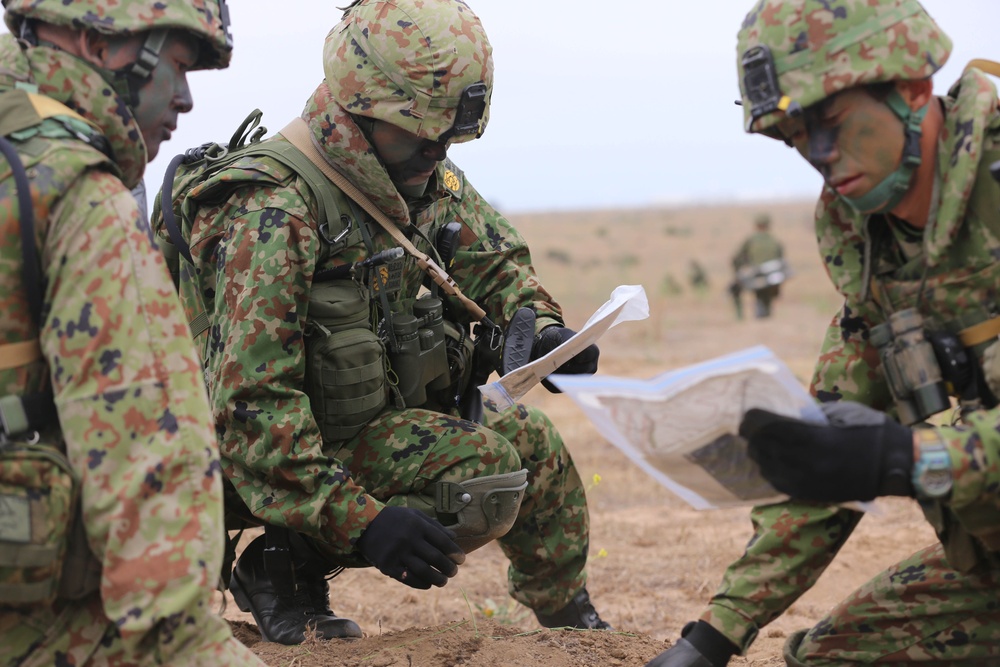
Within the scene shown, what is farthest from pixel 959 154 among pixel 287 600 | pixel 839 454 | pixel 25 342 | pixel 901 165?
pixel 287 600

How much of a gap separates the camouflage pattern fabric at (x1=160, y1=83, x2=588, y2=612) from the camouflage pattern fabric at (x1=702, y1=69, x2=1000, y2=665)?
4.23 ft

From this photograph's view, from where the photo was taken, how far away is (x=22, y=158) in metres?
2.46

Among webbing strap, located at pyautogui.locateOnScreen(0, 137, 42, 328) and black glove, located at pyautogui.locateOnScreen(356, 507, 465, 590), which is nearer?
webbing strap, located at pyautogui.locateOnScreen(0, 137, 42, 328)

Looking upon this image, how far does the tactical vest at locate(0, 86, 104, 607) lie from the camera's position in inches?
93.7

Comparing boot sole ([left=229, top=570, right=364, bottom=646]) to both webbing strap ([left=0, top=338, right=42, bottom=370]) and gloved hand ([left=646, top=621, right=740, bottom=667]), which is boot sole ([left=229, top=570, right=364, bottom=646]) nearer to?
gloved hand ([left=646, top=621, right=740, bottom=667])

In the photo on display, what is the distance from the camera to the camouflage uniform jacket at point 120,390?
2371 mm

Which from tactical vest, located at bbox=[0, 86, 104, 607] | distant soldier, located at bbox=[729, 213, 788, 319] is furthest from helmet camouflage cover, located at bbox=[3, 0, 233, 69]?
distant soldier, located at bbox=[729, 213, 788, 319]

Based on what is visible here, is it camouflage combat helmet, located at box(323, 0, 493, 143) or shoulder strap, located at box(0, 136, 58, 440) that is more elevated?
camouflage combat helmet, located at box(323, 0, 493, 143)

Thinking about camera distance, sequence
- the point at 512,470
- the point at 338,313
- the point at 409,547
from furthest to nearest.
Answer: the point at 512,470 < the point at 338,313 < the point at 409,547

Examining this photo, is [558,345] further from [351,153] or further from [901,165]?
[901,165]

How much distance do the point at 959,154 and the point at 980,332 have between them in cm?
44

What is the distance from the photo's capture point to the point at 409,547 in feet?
12.3

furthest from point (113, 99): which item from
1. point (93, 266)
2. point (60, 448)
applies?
point (60, 448)

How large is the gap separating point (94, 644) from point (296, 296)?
1.53 metres
